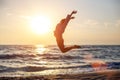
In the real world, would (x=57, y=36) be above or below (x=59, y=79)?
above

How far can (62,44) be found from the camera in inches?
415

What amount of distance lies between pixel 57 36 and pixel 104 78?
11.3m

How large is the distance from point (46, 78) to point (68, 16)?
13378 millimetres

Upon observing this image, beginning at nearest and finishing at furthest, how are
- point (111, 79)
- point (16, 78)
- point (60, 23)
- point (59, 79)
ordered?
point (60, 23), point (111, 79), point (59, 79), point (16, 78)

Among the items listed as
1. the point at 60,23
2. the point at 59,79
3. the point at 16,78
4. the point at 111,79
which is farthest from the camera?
the point at 16,78

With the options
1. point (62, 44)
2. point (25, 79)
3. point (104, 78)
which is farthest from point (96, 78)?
point (62, 44)

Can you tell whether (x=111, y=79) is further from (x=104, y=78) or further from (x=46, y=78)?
(x=46, y=78)

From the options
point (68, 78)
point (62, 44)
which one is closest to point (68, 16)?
point (62, 44)

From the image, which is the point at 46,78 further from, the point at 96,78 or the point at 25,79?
the point at 96,78

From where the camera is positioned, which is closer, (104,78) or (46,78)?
(104,78)

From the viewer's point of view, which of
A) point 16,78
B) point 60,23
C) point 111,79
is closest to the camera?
point 60,23

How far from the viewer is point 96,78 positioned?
68.3 feet

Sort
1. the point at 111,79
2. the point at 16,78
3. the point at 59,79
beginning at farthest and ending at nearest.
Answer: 1. the point at 16,78
2. the point at 59,79
3. the point at 111,79

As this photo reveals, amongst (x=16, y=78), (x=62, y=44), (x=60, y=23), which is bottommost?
(x=16, y=78)
